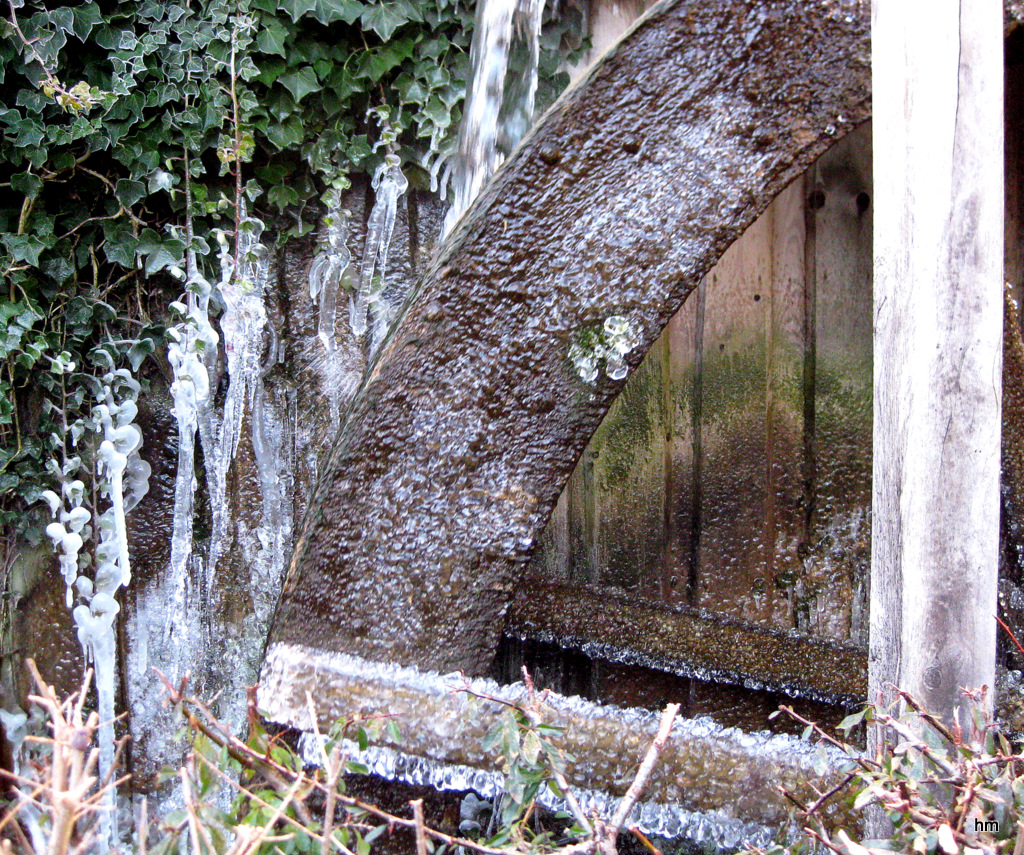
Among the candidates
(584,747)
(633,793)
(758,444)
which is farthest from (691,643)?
(633,793)

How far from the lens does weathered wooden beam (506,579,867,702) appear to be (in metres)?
1.67

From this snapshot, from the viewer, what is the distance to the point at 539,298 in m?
1.32

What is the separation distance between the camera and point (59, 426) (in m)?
1.77

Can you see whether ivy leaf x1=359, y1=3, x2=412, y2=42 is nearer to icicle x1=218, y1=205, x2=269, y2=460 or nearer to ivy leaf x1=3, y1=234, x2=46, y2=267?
icicle x1=218, y1=205, x2=269, y2=460

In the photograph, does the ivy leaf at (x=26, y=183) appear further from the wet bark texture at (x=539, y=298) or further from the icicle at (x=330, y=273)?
the wet bark texture at (x=539, y=298)

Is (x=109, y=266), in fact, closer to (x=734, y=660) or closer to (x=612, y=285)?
(x=612, y=285)

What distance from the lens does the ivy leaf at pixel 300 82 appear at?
1.72 m

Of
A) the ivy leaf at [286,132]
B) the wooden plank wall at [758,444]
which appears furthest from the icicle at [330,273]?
the wooden plank wall at [758,444]

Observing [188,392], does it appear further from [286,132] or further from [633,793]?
[633,793]

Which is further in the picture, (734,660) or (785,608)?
(785,608)

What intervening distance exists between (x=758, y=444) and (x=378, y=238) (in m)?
1.14

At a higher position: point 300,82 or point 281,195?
point 300,82

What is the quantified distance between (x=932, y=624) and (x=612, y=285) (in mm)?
717

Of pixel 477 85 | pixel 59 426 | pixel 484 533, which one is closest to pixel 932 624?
pixel 484 533
